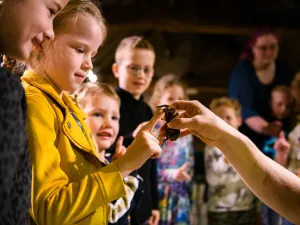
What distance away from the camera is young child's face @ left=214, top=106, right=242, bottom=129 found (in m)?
3.00

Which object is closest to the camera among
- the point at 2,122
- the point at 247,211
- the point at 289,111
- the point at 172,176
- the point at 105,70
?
the point at 2,122

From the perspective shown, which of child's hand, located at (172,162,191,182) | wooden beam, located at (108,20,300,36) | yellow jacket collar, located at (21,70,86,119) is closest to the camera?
yellow jacket collar, located at (21,70,86,119)

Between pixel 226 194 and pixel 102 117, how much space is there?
4.36ft

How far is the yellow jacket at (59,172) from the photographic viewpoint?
1081mm

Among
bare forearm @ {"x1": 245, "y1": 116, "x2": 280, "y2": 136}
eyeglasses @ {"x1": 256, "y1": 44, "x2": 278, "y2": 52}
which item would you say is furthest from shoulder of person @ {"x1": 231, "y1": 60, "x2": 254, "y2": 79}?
bare forearm @ {"x1": 245, "y1": 116, "x2": 280, "y2": 136}

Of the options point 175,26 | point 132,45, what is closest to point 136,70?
point 132,45

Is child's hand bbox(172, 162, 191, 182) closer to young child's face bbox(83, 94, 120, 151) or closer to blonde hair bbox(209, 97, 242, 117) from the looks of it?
blonde hair bbox(209, 97, 242, 117)

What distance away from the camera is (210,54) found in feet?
18.4

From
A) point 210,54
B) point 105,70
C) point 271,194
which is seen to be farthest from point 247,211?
point 210,54

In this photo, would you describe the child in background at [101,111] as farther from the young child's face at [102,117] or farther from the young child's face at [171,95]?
the young child's face at [171,95]

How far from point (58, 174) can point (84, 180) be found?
65 millimetres

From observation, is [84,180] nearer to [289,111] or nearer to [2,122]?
[2,122]

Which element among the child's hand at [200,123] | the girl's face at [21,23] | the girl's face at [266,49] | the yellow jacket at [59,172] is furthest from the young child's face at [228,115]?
the girl's face at [21,23]

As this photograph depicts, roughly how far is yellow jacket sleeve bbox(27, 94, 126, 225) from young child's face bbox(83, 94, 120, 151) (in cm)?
72
